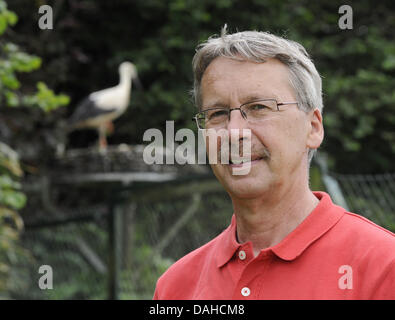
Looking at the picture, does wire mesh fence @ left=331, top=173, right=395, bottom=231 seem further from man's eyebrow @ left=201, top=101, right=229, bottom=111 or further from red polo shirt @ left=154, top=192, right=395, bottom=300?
man's eyebrow @ left=201, top=101, right=229, bottom=111

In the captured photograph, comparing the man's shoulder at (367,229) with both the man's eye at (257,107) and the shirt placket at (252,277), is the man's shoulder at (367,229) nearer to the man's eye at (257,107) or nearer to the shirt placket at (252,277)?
the shirt placket at (252,277)

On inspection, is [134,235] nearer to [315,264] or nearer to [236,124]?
[236,124]

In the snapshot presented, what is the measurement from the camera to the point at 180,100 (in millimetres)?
8531

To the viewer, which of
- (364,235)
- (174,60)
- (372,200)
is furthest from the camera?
(174,60)

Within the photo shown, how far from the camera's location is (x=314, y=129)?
1462 millimetres

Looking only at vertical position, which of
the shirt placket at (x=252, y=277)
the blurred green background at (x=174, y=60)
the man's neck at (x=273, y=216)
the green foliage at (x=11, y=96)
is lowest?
the shirt placket at (x=252, y=277)

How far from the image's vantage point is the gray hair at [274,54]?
1.36 metres

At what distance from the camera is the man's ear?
4.75ft

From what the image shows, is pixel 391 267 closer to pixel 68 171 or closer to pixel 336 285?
pixel 336 285

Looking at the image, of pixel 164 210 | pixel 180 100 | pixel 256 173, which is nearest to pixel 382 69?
pixel 180 100

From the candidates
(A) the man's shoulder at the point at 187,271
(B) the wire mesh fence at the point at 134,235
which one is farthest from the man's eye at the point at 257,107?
(B) the wire mesh fence at the point at 134,235

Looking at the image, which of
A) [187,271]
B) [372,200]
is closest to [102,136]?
[372,200]

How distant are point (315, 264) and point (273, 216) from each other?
0.64ft
